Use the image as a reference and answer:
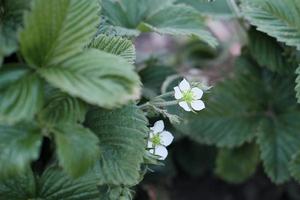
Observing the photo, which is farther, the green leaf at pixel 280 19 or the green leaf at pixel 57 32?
the green leaf at pixel 280 19

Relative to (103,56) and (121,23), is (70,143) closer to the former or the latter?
(103,56)

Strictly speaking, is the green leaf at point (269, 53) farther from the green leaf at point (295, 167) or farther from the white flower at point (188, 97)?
the white flower at point (188, 97)

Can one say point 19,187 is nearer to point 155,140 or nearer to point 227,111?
point 155,140

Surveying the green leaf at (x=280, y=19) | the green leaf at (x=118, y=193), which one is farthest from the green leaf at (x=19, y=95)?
the green leaf at (x=280, y=19)

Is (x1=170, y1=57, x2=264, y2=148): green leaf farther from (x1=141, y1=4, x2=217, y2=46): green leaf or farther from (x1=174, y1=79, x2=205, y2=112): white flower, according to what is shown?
(x1=174, y1=79, x2=205, y2=112): white flower

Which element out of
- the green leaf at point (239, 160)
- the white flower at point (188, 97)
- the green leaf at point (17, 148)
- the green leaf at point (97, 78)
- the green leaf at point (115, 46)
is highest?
the green leaf at point (97, 78)

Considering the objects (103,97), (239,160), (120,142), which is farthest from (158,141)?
(239,160)
